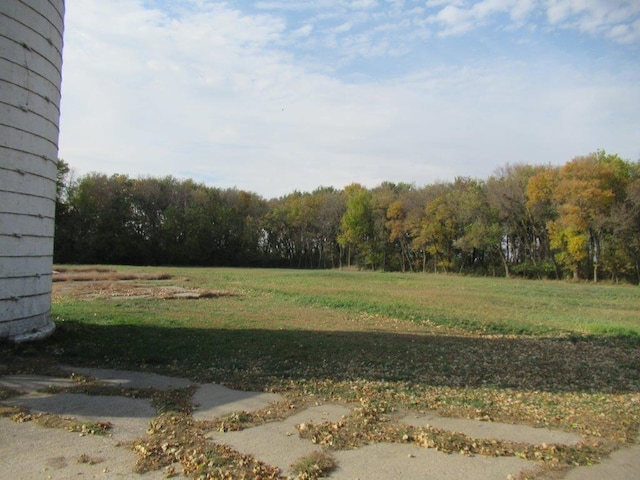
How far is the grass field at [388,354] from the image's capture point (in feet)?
27.2

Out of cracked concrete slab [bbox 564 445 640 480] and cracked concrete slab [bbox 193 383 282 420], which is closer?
cracked concrete slab [bbox 564 445 640 480]

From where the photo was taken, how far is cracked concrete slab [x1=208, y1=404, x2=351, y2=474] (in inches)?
226

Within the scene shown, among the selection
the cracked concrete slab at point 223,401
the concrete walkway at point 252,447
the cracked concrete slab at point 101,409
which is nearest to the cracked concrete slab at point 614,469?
the concrete walkway at point 252,447

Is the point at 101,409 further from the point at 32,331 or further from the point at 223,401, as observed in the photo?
the point at 32,331

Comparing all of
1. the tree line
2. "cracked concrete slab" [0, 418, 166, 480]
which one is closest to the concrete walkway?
"cracked concrete slab" [0, 418, 166, 480]

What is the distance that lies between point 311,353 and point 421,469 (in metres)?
6.92

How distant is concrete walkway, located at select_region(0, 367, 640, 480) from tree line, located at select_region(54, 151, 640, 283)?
5249 centimetres

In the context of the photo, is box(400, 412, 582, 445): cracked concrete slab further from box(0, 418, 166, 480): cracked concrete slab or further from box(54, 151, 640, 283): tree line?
box(54, 151, 640, 283): tree line

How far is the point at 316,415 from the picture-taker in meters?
7.43

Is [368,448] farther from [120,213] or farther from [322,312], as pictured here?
[120,213]

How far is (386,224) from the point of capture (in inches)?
3155

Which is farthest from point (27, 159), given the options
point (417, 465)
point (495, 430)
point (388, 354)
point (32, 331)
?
point (495, 430)

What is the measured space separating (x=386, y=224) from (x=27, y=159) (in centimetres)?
7107

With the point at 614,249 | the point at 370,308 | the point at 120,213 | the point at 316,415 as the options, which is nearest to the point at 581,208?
the point at 614,249
